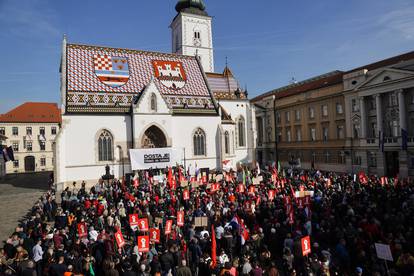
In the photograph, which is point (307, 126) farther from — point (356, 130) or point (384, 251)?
point (384, 251)

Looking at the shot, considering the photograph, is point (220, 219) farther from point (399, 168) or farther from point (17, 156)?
point (17, 156)

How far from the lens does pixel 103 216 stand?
13844mm

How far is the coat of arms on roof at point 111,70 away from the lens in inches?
1245

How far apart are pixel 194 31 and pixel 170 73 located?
79.3ft

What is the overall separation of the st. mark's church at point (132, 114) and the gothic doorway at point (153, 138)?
0.11m

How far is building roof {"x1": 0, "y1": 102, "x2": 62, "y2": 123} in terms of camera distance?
179 ft

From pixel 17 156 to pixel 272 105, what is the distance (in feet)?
153

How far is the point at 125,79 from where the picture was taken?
32344mm

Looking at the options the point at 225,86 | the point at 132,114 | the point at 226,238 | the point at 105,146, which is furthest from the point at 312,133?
the point at 226,238

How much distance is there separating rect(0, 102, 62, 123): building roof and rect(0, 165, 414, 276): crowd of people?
148 ft

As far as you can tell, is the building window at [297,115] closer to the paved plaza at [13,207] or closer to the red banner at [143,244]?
the paved plaza at [13,207]

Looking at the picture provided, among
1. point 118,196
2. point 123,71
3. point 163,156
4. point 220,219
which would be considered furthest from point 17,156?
point 220,219

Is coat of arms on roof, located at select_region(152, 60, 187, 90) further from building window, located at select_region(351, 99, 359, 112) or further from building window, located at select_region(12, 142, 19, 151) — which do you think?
building window, located at select_region(12, 142, 19, 151)

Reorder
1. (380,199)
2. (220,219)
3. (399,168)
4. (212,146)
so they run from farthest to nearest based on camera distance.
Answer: (212,146)
(399,168)
(380,199)
(220,219)
